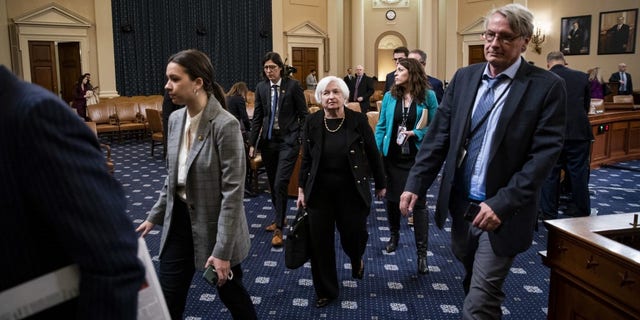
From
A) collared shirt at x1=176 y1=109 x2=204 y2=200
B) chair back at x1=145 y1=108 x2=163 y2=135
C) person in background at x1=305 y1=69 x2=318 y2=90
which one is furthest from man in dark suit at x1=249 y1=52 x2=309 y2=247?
person in background at x1=305 y1=69 x2=318 y2=90

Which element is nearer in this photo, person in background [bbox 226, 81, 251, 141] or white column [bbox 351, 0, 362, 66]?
person in background [bbox 226, 81, 251, 141]

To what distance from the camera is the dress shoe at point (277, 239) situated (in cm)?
471

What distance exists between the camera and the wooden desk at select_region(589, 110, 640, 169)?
8.23m

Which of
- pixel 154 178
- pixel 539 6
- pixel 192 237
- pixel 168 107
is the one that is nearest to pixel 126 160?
pixel 154 178

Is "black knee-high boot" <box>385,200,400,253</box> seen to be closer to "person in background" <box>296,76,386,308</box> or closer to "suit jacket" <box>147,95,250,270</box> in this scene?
"person in background" <box>296,76,386,308</box>

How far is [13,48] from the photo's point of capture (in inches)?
536

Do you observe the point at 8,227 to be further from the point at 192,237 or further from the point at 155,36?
the point at 155,36

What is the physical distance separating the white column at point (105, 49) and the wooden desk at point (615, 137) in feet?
41.0

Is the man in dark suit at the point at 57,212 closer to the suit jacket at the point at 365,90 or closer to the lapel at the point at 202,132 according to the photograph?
the lapel at the point at 202,132

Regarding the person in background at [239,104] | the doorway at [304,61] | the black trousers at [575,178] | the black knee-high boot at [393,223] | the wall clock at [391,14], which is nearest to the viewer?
the black knee-high boot at [393,223]

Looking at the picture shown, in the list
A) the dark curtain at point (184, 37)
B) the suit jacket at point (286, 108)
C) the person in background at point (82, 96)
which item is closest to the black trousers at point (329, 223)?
the suit jacket at point (286, 108)

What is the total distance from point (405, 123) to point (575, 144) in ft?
7.52

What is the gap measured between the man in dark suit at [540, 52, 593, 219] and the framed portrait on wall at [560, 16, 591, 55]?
38.5 ft

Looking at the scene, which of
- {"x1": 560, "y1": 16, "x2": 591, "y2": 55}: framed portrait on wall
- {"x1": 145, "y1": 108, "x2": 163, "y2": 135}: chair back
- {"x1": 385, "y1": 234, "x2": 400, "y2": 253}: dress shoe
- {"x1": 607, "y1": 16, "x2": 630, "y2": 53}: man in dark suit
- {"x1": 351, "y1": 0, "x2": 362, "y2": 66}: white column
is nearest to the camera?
{"x1": 385, "y1": 234, "x2": 400, "y2": 253}: dress shoe
